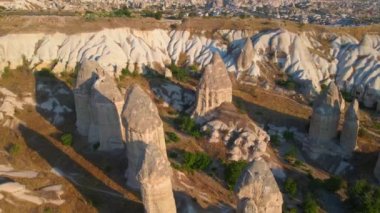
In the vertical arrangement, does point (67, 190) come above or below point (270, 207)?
below

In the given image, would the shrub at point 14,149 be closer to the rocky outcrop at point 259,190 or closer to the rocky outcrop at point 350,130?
the rocky outcrop at point 259,190

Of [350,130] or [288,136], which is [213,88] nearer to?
[288,136]

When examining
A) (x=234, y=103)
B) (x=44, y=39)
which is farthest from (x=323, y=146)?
(x=44, y=39)

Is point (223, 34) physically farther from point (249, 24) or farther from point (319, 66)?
point (319, 66)

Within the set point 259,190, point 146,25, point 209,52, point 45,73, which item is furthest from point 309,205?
point 146,25

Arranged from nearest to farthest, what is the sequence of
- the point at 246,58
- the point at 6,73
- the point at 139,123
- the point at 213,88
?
the point at 139,123 < the point at 213,88 < the point at 6,73 < the point at 246,58

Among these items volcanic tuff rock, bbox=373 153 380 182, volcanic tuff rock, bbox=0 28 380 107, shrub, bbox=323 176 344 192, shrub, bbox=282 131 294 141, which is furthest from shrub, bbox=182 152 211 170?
volcanic tuff rock, bbox=0 28 380 107

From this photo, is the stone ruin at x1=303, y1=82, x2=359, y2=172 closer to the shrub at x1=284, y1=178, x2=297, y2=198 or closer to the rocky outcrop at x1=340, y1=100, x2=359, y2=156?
the rocky outcrop at x1=340, y1=100, x2=359, y2=156
